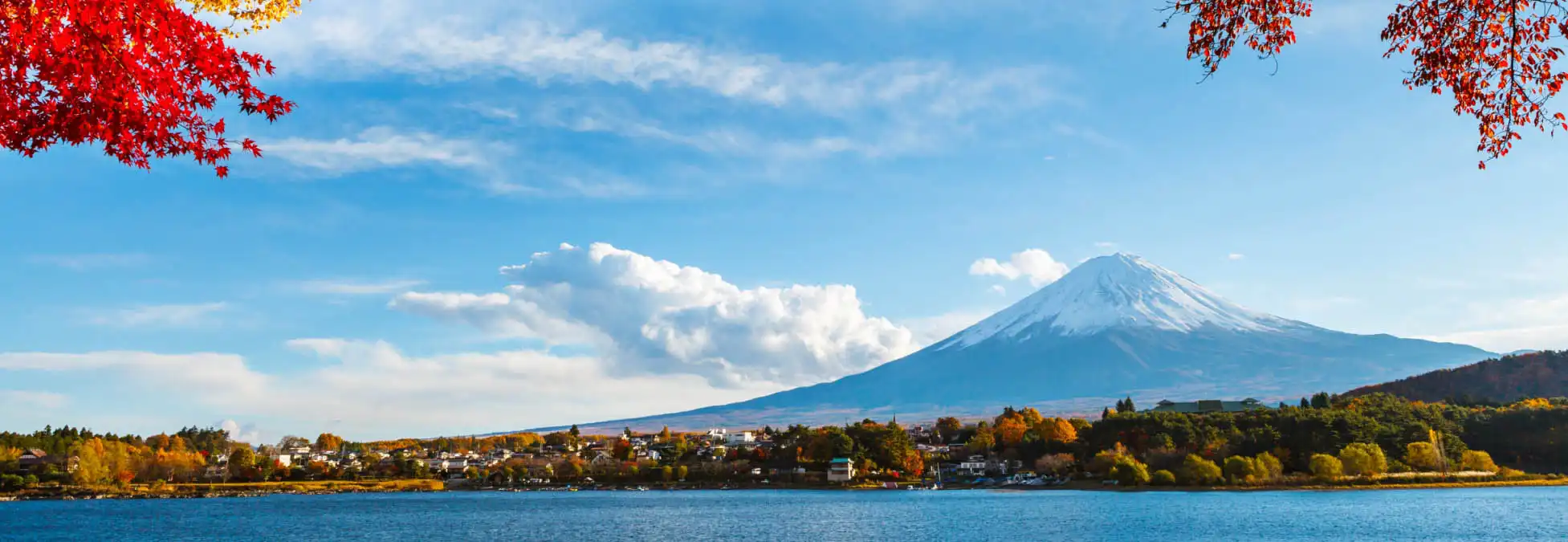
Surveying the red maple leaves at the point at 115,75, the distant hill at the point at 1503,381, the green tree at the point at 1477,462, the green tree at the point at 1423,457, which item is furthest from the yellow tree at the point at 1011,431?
the red maple leaves at the point at 115,75

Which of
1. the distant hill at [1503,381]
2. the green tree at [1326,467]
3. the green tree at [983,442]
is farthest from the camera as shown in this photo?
the distant hill at [1503,381]

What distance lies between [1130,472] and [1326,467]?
14973 millimetres

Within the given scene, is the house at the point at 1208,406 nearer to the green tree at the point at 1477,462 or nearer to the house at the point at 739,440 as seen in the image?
the green tree at the point at 1477,462

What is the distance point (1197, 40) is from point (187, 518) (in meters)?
75.0

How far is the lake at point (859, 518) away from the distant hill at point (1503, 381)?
81430 millimetres

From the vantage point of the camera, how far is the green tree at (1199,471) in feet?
283

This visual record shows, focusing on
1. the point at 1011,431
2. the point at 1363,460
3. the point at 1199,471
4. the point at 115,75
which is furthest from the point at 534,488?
the point at 115,75

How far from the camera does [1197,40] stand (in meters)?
6.61

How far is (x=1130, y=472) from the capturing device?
3526 inches

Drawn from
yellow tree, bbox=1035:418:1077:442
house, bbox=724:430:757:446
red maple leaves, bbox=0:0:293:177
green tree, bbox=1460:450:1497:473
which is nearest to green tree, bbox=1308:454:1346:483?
green tree, bbox=1460:450:1497:473

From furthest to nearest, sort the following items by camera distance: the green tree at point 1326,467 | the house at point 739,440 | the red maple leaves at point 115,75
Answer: the house at point 739,440 → the green tree at point 1326,467 → the red maple leaves at point 115,75

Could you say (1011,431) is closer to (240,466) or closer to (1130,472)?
(1130,472)

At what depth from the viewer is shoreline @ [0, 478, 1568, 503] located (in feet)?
271

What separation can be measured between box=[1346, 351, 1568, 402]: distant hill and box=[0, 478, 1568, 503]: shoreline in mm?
70753
